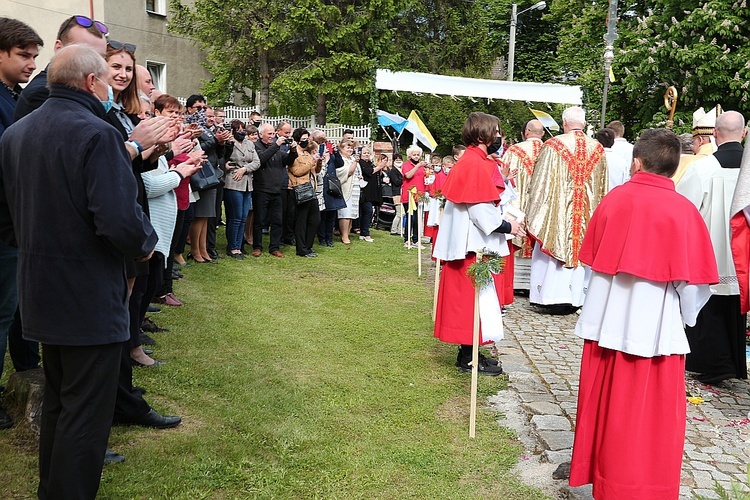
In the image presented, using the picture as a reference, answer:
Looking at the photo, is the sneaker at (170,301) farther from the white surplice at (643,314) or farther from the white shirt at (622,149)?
the white shirt at (622,149)

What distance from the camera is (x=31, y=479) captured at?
3.76m

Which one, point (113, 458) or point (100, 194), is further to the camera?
point (113, 458)

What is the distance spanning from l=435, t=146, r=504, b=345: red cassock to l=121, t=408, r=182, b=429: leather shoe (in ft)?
7.89

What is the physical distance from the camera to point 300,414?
16.4 ft

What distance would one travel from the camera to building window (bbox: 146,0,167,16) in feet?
91.1

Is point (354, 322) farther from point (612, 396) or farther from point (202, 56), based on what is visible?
point (202, 56)

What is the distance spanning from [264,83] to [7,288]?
27.2m

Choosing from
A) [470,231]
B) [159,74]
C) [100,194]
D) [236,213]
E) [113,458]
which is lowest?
[113,458]

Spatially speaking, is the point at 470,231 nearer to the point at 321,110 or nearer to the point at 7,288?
the point at 7,288

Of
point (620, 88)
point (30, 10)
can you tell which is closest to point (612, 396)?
point (620, 88)

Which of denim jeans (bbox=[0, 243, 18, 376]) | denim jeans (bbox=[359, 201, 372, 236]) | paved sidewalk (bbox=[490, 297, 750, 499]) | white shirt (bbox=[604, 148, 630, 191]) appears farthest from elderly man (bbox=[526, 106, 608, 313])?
denim jeans (bbox=[359, 201, 372, 236])

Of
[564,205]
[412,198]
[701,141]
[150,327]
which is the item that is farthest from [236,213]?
[701,141]

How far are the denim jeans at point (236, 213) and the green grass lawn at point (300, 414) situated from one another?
98.1 inches

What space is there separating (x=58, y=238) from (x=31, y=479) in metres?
1.59
